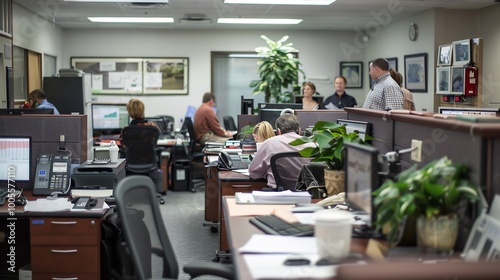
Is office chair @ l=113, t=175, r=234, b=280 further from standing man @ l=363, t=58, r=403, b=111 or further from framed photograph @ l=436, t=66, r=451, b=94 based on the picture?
framed photograph @ l=436, t=66, r=451, b=94

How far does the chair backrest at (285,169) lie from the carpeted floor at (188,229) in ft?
2.54

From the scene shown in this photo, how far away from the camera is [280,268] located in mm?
1807

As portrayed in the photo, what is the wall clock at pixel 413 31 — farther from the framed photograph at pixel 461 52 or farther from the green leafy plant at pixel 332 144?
the green leafy plant at pixel 332 144

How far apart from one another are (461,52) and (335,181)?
446cm

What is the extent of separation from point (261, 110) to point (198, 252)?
66.4 inches

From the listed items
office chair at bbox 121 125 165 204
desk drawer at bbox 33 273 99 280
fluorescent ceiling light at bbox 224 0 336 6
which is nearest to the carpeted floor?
office chair at bbox 121 125 165 204

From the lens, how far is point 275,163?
389 centimetres

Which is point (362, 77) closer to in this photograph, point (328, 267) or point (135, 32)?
point (135, 32)

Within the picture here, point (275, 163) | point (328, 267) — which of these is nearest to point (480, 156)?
point (328, 267)

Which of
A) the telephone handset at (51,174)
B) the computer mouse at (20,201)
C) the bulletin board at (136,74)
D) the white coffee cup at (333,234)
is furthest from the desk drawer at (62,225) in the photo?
the bulletin board at (136,74)

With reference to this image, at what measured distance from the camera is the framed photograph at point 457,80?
675 cm

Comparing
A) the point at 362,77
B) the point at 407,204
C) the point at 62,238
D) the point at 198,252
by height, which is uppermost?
the point at 362,77

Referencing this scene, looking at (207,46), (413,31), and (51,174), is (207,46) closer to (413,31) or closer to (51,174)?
(413,31)

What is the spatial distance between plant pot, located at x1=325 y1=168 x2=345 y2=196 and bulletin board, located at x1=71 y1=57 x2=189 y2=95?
290 inches
